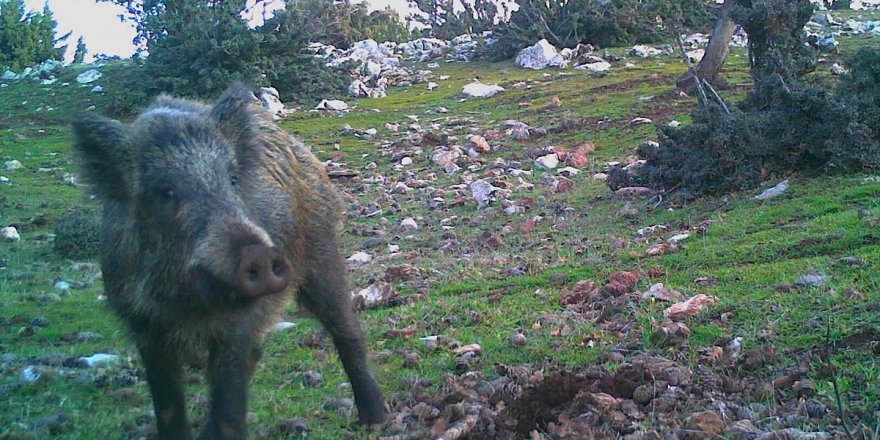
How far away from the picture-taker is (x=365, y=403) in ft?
15.2

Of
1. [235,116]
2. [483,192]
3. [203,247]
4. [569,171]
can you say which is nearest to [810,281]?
[235,116]

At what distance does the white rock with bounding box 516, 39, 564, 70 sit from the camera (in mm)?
22531

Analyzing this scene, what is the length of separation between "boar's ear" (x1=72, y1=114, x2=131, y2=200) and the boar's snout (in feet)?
3.80

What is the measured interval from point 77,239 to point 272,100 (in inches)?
430

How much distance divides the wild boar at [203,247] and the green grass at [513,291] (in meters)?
0.44

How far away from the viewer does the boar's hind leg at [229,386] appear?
3.89 m

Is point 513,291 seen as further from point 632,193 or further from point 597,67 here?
point 597,67

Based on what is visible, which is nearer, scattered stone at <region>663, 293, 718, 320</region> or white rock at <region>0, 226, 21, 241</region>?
scattered stone at <region>663, 293, 718, 320</region>

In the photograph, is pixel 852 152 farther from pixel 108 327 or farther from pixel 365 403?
pixel 108 327

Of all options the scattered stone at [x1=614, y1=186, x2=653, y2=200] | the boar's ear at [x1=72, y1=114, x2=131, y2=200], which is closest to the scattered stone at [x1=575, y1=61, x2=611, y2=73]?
the scattered stone at [x1=614, y1=186, x2=653, y2=200]

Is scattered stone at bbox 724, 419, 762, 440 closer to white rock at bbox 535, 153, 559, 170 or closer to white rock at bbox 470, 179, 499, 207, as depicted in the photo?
white rock at bbox 470, 179, 499, 207

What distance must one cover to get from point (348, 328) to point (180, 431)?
1053 millimetres

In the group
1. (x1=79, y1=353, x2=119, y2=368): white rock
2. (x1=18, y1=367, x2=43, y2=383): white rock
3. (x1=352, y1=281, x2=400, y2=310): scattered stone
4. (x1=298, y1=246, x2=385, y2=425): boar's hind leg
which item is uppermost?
(x1=298, y1=246, x2=385, y2=425): boar's hind leg

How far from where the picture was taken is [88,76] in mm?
23875
